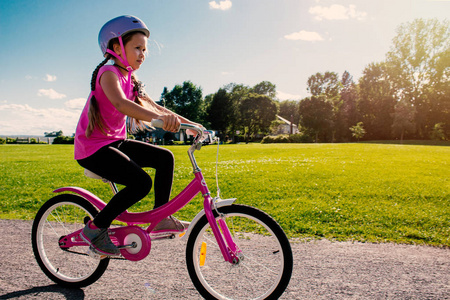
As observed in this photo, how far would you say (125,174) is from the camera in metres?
2.78

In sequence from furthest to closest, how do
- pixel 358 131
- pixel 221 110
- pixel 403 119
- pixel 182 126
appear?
1. pixel 221 110
2. pixel 358 131
3. pixel 403 119
4. pixel 182 126

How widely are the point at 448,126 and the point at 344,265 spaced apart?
62261mm

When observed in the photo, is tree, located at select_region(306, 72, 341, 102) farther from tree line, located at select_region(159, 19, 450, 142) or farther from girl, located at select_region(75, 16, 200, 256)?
girl, located at select_region(75, 16, 200, 256)

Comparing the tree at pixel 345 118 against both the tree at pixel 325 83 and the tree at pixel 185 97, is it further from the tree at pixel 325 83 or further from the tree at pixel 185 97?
the tree at pixel 185 97

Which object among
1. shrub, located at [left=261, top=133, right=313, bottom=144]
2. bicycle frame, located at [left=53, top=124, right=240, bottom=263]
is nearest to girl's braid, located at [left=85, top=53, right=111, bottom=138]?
bicycle frame, located at [left=53, top=124, right=240, bottom=263]

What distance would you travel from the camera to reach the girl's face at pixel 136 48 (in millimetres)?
2857

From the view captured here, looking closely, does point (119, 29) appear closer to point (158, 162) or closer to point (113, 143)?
point (113, 143)

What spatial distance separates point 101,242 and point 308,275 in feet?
6.78

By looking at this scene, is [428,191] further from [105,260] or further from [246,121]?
[246,121]

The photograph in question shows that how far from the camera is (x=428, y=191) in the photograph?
25.5 ft

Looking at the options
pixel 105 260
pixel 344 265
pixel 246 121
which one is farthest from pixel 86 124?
pixel 246 121

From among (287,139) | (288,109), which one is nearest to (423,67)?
(287,139)

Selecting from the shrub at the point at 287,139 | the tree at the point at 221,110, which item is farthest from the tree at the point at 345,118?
the tree at the point at 221,110

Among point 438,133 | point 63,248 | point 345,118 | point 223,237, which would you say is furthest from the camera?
point 345,118
